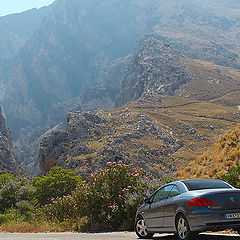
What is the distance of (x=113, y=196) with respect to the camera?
44.6 feet

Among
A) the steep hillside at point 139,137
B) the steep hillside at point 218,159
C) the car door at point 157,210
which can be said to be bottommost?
the steep hillside at point 139,137

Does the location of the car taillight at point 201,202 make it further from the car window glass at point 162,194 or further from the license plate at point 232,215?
the car window glass at point 162,194

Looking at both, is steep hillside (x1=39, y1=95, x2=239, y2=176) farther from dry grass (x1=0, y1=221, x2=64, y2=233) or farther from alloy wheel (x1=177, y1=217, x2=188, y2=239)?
alloy wheel (x1=177, y1=217, x2=188, y2=239)

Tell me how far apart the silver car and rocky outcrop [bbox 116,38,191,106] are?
110489 millimetres

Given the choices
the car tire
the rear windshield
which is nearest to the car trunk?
the rear windshield

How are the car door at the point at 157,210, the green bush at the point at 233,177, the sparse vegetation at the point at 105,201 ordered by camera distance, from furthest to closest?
the sparse vegetation at the point at 105,201 < the green bush at the point at 233,177 < the car door at the point at 157,210

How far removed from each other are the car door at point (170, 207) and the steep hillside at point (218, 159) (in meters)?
9.47

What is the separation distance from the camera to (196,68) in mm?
133750

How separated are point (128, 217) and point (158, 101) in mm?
97741

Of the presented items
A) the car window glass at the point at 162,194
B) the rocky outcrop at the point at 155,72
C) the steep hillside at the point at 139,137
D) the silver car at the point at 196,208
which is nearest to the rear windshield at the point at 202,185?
the silver car at the point at 196,208

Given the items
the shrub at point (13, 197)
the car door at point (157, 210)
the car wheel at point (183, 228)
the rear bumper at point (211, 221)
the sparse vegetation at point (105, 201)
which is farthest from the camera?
the shrub at point (13, 197)

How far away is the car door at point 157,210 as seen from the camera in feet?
30.0

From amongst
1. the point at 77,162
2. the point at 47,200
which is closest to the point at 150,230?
the point at 47,200

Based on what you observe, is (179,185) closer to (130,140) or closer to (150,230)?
(150,230)
